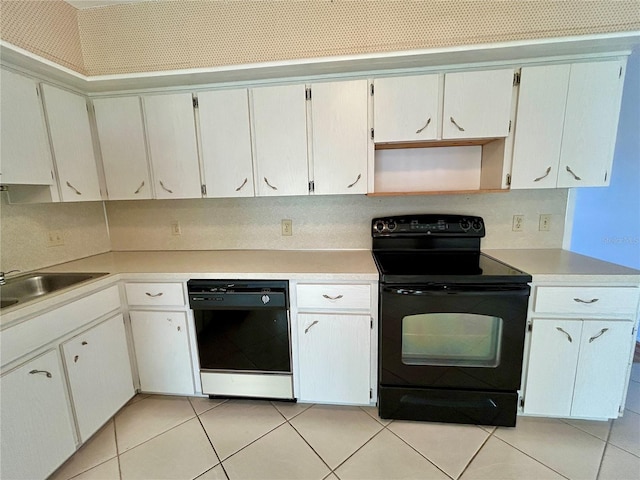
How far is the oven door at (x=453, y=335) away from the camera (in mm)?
1524

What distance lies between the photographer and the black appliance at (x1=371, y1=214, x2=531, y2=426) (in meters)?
1.52

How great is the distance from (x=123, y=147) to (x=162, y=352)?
1.43 m

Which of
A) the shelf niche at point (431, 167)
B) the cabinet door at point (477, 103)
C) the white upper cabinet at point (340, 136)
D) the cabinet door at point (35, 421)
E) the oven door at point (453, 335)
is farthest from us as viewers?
the shelf niche at point (431, 167)

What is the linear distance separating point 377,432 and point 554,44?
2.33m

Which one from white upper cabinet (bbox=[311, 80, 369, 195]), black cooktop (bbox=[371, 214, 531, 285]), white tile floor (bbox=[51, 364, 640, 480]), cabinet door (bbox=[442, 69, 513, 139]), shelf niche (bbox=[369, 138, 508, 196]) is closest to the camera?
white tile floor (bbox=[51, 364, 640, 480])

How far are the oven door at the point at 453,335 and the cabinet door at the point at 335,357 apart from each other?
0.13 metres

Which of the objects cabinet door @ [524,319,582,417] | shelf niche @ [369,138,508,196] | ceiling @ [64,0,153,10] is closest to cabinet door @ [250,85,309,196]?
shelf niche @ [369,138,508,196]

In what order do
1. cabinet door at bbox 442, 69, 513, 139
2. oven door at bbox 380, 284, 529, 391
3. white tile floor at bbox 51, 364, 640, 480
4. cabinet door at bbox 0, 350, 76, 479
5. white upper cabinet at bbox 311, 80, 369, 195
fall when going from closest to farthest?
cabinet door at bbox 0, 350, 76, 479
white tile floor at bbox 51, 364, 640, 480
oven door at bbox 380, 284, 529, 391
cabinet door at bbox 442, 69, 513, 139
white upper cabinet at bbox 311, 80, 369, 195

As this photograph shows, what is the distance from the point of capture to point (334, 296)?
1664mm

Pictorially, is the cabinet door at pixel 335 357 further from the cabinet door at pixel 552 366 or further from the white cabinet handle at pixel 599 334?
the white cabinet handle at pixel 599 334

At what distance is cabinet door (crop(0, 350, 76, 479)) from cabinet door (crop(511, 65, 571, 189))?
107 inches

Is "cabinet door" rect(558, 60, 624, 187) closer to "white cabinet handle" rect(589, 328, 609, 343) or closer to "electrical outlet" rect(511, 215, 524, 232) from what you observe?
"electrical outlet" rect(511, 215, 524, 232)

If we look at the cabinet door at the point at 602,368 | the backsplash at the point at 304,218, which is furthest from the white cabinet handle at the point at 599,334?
the backsplash at the point at 304,218

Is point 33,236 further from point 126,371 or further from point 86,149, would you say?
point 126,371
